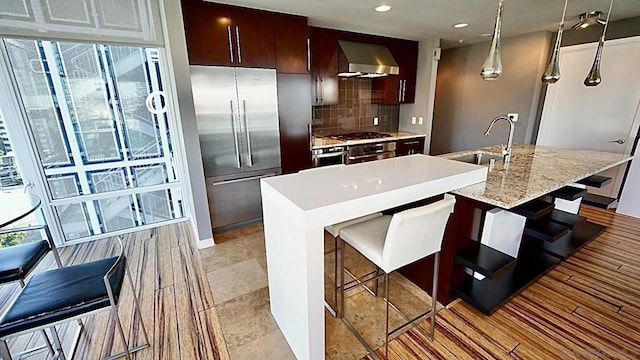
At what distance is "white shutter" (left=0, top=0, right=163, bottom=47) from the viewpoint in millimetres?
2186

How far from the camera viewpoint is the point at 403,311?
1.98 m

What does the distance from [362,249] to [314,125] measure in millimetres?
2930

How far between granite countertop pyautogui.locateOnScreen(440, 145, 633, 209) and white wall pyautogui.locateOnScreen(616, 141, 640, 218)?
1084 mm

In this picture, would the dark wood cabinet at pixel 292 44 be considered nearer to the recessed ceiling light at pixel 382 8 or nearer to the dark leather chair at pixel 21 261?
the recessed ceiling light at pixel 382 8

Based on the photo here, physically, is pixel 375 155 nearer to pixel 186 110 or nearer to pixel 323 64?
pixel 323 64

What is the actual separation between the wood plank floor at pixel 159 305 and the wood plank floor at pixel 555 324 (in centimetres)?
131

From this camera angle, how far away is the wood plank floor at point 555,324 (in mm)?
1660

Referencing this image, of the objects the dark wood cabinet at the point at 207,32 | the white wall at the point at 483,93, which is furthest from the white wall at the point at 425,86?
the dark wood cabinet at the point at 207,32

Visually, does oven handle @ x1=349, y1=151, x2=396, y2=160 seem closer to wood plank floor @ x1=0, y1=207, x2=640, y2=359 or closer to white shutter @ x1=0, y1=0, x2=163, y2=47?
wood plank floor @ x1=0, y1=207, x2=640, y2=359

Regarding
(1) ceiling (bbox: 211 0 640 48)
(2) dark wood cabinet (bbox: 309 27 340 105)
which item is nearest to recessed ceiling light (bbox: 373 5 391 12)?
(1) ceiling (bbox: 211 0 640 48)

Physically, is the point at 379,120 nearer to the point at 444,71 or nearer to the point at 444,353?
the point at 444,71

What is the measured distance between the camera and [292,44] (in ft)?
10.2

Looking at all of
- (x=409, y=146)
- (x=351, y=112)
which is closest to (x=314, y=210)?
(x=351, y=112)

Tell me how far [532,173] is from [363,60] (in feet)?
8.28
